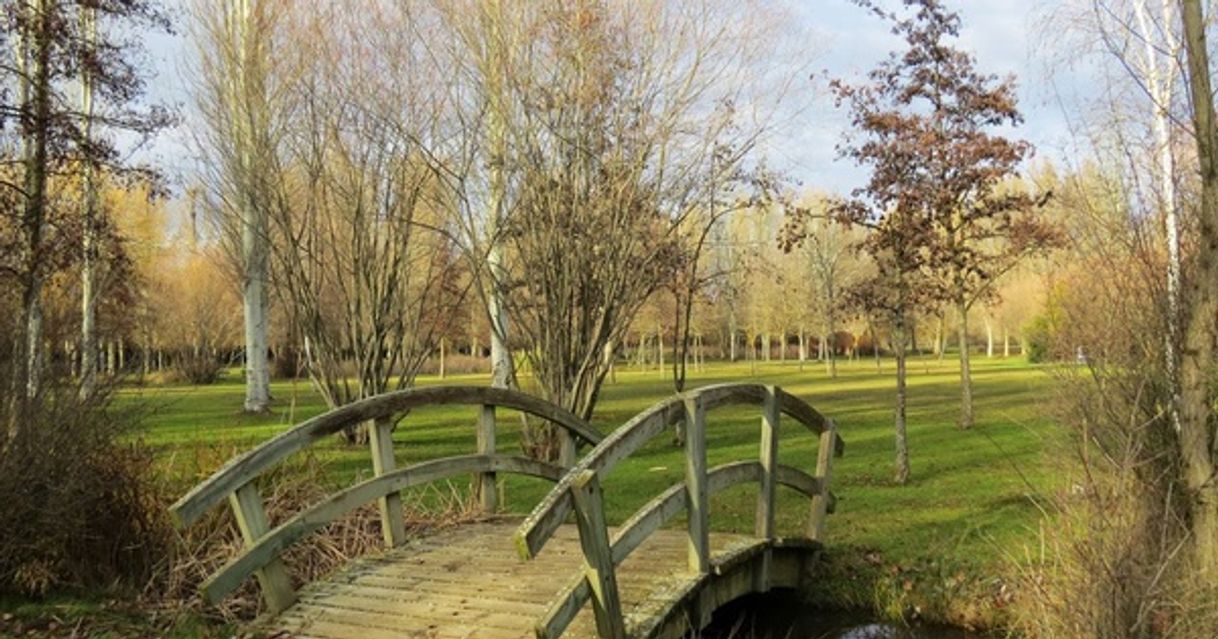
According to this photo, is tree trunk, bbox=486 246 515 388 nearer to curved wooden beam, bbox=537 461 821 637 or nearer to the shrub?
the shrub

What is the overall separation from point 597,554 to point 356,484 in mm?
2538

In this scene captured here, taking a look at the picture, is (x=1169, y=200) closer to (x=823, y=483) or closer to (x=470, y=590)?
(x=823, y=483)

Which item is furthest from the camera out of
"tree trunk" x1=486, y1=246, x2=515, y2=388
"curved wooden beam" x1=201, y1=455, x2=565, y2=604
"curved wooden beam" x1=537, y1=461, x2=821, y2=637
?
"tree trunk" x1=486, y1=246, x2=515, y2=388

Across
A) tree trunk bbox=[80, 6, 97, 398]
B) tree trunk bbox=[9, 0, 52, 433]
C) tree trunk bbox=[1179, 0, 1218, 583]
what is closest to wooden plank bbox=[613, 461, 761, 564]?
tree trunk bbox=[1179, 0, 1218, 583]

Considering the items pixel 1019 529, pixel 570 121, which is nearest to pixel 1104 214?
pixel 1019 529

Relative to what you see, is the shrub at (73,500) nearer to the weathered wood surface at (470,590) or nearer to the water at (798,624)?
the weathered wood surface at (470,590)

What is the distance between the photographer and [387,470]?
6.63 metres

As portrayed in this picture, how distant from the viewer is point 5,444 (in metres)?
6.31

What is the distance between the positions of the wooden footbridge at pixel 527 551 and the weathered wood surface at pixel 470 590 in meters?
0.01

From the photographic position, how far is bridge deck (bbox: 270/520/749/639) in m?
5.25

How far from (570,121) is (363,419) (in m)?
7.34

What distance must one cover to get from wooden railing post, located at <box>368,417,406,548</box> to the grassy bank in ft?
Result: 4.84

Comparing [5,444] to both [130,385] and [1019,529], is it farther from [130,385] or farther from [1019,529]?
[1019,529]

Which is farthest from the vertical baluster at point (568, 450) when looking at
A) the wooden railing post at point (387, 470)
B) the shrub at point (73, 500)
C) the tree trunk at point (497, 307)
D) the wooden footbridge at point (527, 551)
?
the tree trunk at point (497, 307)
